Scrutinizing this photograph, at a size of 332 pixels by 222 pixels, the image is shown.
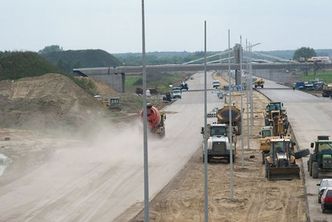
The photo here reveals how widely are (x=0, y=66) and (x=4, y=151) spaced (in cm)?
4666

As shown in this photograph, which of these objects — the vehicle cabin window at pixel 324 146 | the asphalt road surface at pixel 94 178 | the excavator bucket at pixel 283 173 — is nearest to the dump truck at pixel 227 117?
the asphalt road surface at pixel 94 178

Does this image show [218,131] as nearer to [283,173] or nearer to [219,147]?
[219,147]

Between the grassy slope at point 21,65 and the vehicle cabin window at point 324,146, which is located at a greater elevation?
the grassy slope at point 21,65

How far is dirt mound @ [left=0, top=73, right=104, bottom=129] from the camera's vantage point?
71625 millimetres

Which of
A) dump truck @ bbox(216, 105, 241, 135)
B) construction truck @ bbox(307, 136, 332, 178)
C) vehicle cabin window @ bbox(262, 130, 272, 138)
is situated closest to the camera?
construction truck @ bbox(307, 136, 332, 178)

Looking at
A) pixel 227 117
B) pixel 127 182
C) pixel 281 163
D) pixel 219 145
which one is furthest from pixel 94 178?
pixel 227 117

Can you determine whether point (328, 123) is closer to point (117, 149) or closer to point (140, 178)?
point (117, 149)

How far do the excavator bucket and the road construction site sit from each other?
1.30 feet

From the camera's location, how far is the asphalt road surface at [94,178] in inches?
1300

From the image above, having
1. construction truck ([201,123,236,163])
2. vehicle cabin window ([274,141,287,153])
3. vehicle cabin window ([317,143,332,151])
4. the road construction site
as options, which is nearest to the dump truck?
the road construction site

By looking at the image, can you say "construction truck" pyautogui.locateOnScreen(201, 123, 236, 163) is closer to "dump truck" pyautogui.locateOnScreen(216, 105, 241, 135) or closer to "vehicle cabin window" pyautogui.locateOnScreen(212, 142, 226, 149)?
"vehicle cabin window" pyautogui.locateOnScreen(212, 142, 226, 149)

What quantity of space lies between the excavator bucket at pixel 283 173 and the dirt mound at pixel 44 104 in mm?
33691

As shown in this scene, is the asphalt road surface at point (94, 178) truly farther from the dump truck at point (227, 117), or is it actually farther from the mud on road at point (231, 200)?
the dump truck at point (227, 117)

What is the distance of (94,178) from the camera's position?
41781 millimetres
